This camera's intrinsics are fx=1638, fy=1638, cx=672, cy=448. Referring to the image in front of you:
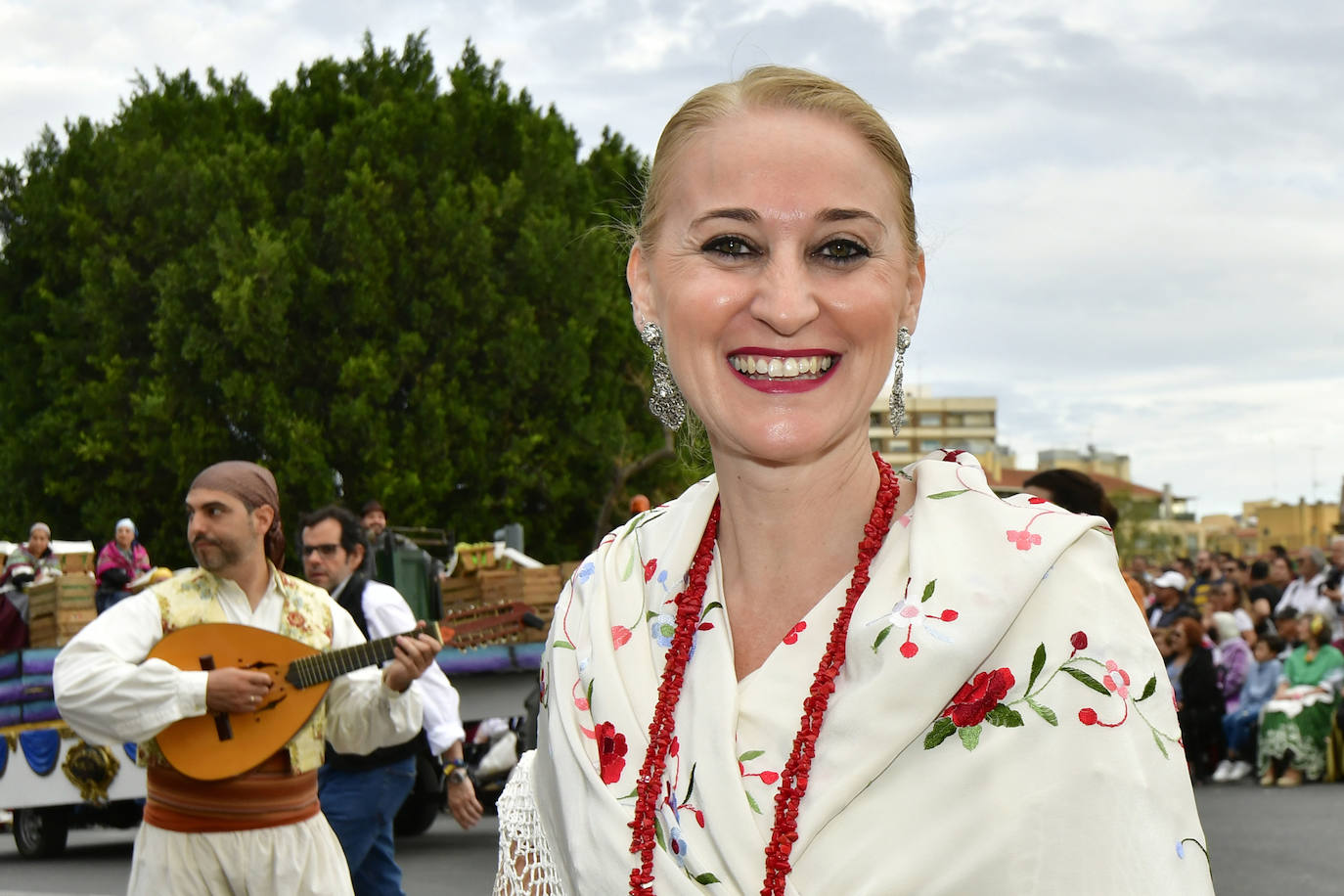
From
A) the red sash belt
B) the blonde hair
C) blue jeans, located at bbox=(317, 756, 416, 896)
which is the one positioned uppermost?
the blonde hair

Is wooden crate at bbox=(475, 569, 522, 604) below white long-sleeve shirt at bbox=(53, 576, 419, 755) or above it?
below

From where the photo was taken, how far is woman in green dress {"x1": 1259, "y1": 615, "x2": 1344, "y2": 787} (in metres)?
15.2

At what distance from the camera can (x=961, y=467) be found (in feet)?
7.24

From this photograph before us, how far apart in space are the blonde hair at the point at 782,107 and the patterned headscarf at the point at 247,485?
3.29 meters

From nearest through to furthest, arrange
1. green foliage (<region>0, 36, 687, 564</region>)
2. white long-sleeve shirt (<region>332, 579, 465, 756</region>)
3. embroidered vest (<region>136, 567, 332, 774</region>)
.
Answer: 1. embroidered vest (<region>136, 567, 332, 774</region>)
2. white long-sleeve shirt (<region>332, 579, 465, 756</region>)
3. green foliage (<region>0, 36, 687, 564</region>)

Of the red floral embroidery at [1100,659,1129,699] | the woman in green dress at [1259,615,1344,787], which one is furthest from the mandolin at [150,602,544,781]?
the woman in green dress at [1259,615,1344,787]

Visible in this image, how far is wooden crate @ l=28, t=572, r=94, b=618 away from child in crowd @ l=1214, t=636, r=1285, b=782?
10.8 metres

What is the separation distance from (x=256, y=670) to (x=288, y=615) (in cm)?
23

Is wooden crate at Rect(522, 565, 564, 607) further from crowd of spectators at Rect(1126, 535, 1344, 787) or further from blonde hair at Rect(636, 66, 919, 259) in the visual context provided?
blonde hair at Rect(636, 66, 919, 259)

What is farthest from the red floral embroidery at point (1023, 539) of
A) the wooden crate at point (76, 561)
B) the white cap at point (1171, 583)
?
the white cap at point (1171, 583)

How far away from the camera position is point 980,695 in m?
1.92

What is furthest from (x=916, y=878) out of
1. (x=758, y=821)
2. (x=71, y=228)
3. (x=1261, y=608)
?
(x=71, y=228)

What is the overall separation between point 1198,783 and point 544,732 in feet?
49.0

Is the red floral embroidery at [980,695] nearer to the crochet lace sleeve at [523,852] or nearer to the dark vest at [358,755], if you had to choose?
the crochet lace sleeve at [523,852]
